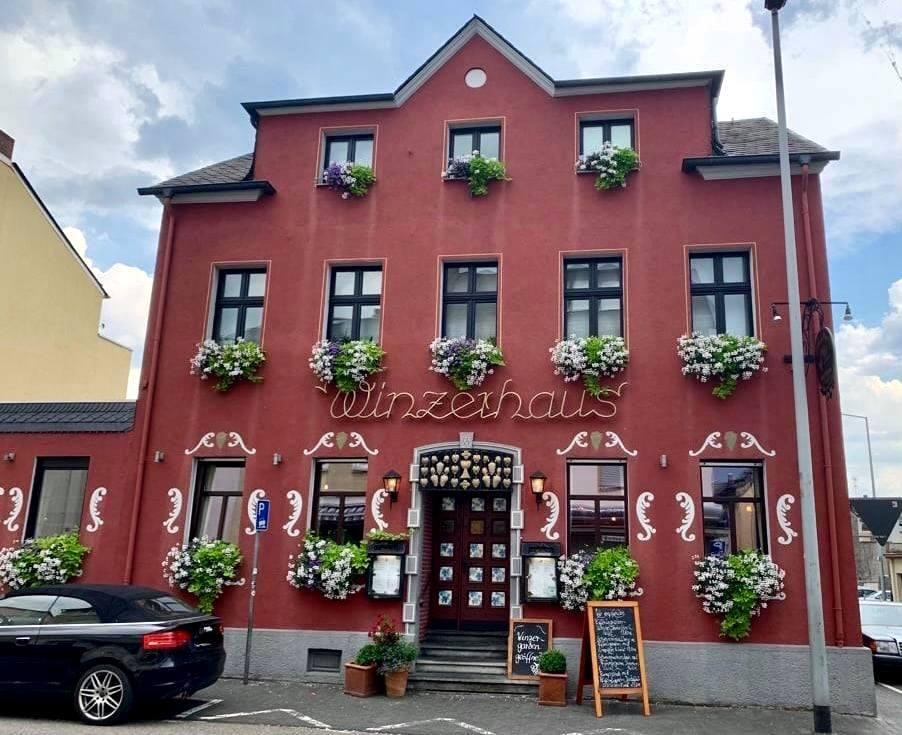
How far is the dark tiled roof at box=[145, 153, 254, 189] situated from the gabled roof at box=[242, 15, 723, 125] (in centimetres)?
109

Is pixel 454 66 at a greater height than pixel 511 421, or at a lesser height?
greater

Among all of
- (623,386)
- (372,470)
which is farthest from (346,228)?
(623,386)

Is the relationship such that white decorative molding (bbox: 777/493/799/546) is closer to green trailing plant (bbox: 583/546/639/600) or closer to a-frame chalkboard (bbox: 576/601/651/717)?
green trailing plant (bbox: 583/546/639/600)

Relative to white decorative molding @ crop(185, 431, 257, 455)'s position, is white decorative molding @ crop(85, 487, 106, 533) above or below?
below

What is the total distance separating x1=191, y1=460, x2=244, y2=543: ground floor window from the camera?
45.3 ft

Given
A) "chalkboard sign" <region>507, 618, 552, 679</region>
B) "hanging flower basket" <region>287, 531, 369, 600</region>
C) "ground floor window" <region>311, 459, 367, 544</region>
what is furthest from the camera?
"ground floor window" <region>311, 459, 367, 544</region>

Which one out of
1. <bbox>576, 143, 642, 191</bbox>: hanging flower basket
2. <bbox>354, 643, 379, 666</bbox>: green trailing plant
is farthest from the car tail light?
<bbox>576, 143, 642, 191</bbox>: hanging flower basket

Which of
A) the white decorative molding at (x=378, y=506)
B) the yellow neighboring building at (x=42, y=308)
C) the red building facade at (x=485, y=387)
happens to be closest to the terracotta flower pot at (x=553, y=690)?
the red building facade at (x=485, y=387)

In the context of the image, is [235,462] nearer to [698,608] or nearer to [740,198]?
[698,608]

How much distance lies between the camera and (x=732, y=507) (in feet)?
40.8

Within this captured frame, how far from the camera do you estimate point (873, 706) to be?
36.6 feet

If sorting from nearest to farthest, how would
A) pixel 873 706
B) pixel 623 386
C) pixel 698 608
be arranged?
pixel 873 706
pixel 698 608
pixel 623 386

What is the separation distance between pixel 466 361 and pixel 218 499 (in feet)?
16.6

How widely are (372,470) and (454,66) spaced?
7782mm
